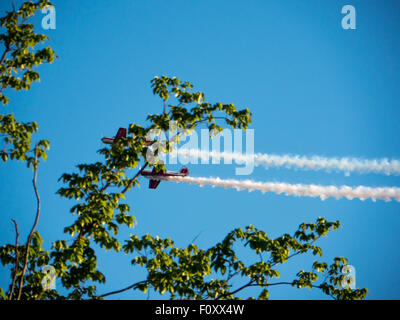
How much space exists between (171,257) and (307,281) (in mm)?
4133

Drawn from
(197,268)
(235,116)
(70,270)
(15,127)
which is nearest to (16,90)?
(15,127)

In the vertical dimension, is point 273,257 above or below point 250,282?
above

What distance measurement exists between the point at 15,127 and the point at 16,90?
1422mm

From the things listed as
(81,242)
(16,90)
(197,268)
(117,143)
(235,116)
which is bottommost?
(197,268)

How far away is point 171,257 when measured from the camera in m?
8.38

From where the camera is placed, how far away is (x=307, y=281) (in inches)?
375

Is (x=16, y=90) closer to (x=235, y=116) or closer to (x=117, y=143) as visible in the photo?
(x=117, y=143)
